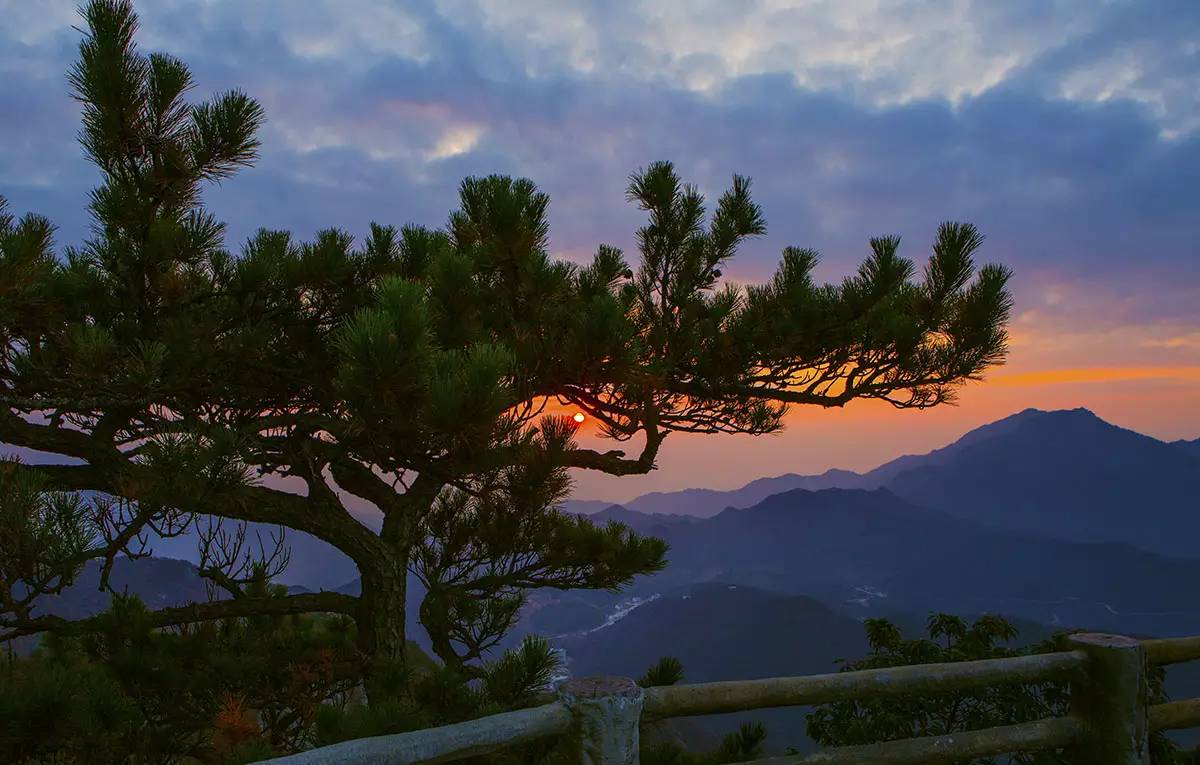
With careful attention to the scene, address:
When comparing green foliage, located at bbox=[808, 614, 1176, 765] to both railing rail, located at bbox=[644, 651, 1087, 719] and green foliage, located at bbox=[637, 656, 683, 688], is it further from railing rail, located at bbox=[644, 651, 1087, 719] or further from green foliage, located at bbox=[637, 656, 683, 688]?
railing rail, located at bbox=[644, 651, 1087, 719]

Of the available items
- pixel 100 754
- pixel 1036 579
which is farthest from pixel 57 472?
pixel 1036 579

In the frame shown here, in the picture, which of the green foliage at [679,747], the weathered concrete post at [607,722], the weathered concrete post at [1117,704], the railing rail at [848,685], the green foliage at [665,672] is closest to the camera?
the weathered concrete post at [607,722]

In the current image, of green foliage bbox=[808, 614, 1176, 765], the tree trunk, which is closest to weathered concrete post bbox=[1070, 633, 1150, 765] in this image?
green foliage bbox=[808, 614, 1176, 765]

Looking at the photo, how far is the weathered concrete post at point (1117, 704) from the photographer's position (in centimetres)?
301

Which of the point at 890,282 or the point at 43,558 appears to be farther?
the point at 890,282

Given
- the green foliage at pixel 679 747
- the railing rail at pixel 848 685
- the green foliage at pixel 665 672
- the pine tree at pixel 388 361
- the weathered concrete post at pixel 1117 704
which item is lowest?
the green foliage at pixel 679 747

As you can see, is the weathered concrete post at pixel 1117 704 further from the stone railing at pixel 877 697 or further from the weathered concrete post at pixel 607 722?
the weathered concrete post at pixel 607 722

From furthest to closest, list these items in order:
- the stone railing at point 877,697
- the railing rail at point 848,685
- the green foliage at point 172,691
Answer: the green foliage at point 172,691 → the railing rail at point 848,685 → the stone railing at point 877,697

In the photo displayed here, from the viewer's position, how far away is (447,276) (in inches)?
161

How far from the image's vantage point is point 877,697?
9.09 feet

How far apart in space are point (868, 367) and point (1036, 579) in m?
193

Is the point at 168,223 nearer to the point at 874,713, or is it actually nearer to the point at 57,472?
the point at 57,472

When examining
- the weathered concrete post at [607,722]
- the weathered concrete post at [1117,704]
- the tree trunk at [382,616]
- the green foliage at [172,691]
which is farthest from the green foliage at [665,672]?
the weathered concrete post at [607,722]

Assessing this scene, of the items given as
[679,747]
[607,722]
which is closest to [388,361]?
[607,722]
